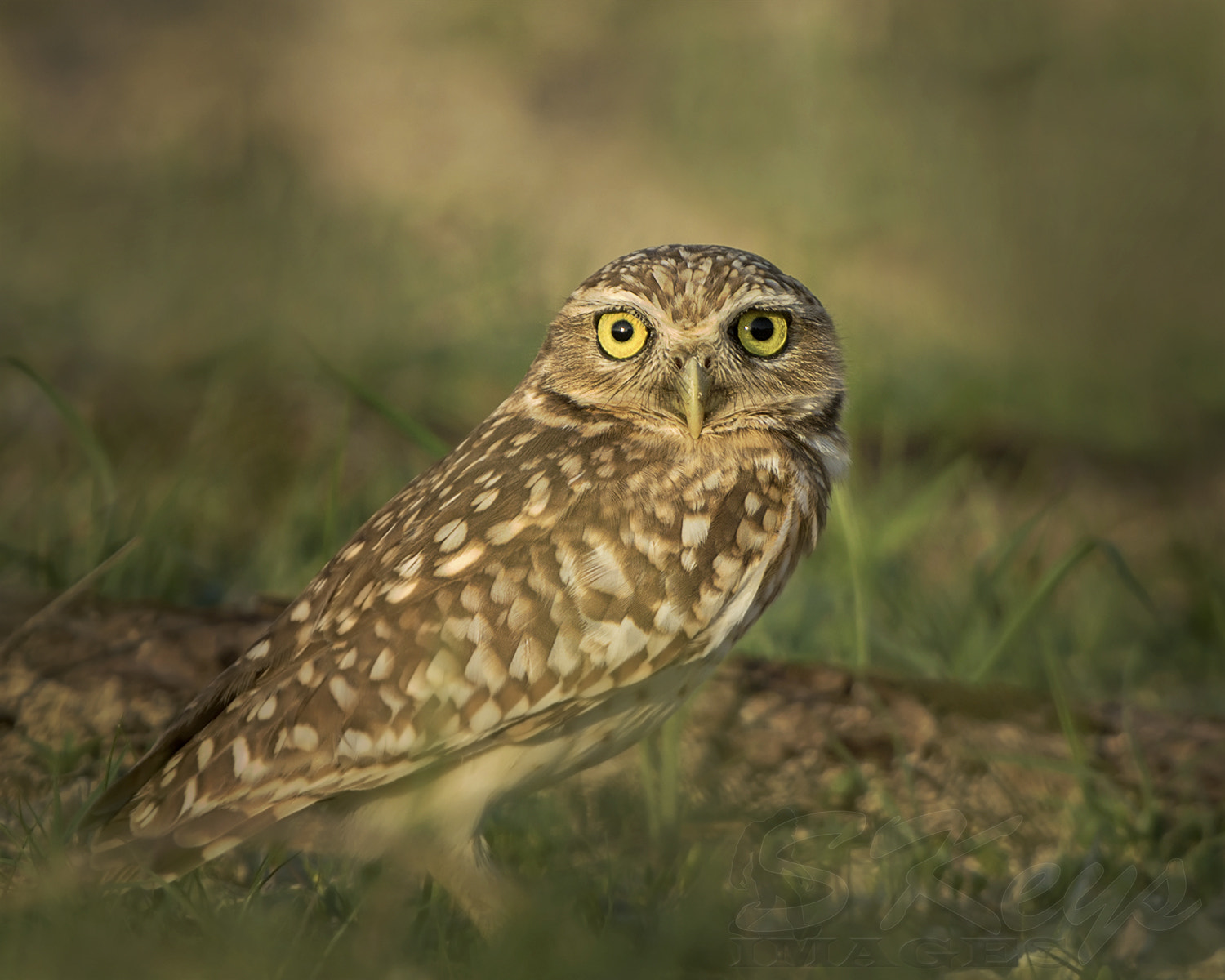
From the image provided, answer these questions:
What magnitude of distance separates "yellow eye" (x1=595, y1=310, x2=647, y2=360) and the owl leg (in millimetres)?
950

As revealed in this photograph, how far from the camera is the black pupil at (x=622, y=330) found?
234 centimetres

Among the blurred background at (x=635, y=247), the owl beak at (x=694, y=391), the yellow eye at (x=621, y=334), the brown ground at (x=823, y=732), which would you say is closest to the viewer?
the owl beak at (x=694, y=391)

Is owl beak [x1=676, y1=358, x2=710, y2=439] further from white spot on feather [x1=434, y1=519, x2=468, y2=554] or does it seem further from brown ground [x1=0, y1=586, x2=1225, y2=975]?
brown ground [x1=0, y1=586, x2=1225, y2=975]

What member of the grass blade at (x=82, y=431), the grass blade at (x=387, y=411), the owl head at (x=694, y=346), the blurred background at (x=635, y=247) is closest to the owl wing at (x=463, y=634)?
the owl head at (x=694, y=346)

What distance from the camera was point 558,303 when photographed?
3.50 meters

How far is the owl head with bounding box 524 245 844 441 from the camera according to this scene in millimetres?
2285

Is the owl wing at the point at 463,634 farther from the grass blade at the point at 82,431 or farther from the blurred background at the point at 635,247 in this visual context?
the grass blade at the point at 82,431

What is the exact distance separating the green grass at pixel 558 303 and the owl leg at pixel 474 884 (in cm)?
5

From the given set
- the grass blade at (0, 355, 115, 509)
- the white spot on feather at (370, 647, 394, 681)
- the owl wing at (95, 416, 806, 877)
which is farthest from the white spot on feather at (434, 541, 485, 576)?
the grass blade at (0, 355, 115, 509)

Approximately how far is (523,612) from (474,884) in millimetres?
472

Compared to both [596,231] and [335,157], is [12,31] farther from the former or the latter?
[596,231]

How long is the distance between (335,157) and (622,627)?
8195mm

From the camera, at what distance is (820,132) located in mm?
7914

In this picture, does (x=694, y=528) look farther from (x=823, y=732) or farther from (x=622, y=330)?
(x=823, y=732)
